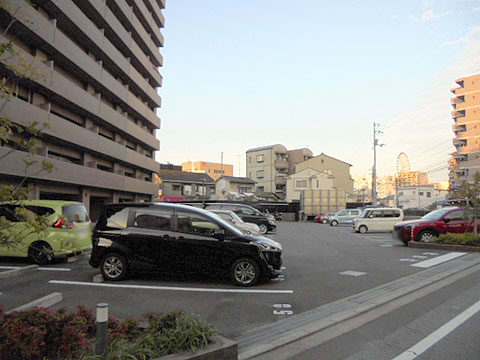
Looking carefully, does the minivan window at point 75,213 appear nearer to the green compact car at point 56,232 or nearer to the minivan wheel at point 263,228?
the green compact car at point 56,232

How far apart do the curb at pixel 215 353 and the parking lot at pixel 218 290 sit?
87cm

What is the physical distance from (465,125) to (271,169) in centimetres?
3757

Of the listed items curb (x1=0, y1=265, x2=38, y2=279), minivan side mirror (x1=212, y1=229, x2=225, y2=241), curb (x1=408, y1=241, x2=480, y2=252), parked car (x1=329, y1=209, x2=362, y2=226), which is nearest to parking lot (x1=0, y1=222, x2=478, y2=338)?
curb (x1=0, y1=265, x2=38, y2=279)

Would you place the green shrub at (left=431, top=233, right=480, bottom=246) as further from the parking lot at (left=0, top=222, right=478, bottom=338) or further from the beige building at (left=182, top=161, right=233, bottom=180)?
the beige building at (left=182, top=161, right=233, bottom=180)

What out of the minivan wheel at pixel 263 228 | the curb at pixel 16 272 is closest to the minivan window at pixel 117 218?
the curb at pixel 16 272

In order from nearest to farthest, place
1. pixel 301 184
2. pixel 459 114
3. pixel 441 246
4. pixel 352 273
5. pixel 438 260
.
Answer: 1. pixel 352 273
2. pixel 438 260
3. pixel 441 246
4. pixel 301 184
5. pixel 459 114

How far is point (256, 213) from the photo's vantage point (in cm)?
2241

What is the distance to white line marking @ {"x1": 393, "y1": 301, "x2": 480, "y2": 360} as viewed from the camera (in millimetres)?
3967

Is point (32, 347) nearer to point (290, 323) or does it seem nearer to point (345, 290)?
point (290, 323)

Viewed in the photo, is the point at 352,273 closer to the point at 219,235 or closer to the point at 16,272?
the point at 219,235

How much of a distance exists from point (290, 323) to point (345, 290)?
8.13 ft

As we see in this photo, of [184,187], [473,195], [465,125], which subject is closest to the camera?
[473,195]

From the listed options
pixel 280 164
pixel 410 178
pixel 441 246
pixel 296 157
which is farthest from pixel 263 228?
pixel 410 178

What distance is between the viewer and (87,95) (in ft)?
84.9
